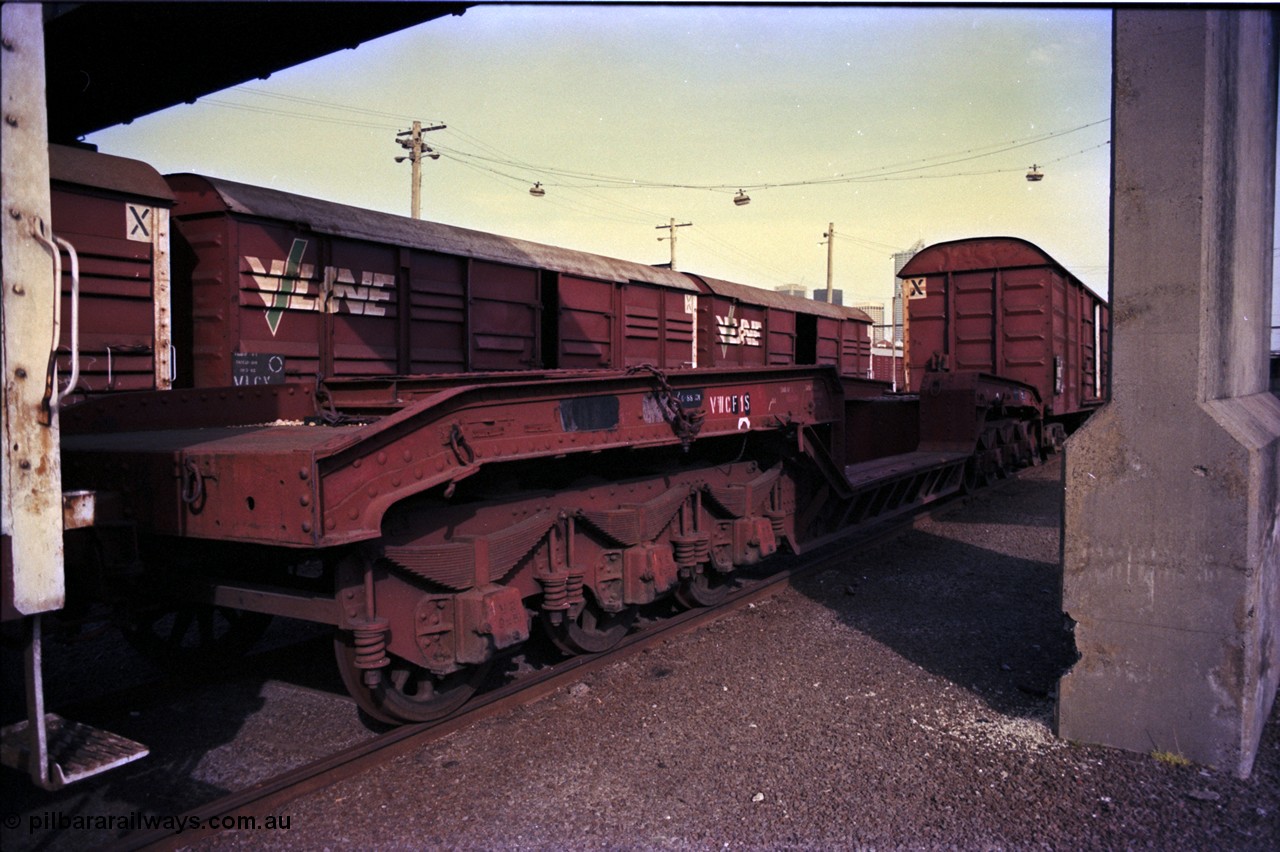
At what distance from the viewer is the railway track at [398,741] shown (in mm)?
3322

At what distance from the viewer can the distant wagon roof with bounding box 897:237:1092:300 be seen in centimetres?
1402

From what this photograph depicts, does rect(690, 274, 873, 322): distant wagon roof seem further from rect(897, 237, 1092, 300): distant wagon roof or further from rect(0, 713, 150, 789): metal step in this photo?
rect(0, 713, 150, 789): metal step

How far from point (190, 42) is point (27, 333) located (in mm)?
4216

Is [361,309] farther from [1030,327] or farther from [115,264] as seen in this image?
[1030,327]

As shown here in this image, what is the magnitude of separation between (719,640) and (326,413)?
2.95 m

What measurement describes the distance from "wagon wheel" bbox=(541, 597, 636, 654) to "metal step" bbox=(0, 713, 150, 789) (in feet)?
8.29

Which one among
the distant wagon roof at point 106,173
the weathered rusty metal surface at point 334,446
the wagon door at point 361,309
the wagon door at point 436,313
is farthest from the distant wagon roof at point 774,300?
the weathered rusty metal surface at point 334,446

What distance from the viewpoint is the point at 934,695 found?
4805 mm

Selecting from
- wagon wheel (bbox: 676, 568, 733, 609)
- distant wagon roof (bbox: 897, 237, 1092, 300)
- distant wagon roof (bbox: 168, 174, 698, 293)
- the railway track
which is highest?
distant wagon roof (bbox: 897, 237, 1092, 300)

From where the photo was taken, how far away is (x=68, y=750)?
2.76m

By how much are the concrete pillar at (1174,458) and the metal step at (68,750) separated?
3.98 m

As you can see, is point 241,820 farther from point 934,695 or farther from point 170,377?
point 170,377

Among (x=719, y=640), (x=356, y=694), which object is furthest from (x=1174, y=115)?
(x=356, y=694)

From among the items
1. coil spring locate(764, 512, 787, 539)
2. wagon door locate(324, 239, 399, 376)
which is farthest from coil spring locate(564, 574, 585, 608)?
wagon door locate(324, 239, 399, 376)
